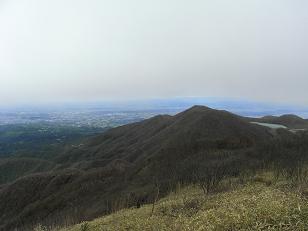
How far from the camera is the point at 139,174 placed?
57375mm

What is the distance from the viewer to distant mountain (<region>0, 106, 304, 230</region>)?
38062mm

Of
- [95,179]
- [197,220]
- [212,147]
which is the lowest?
[95,179]

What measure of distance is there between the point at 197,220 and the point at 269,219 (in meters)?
2.30

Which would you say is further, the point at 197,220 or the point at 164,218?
the point at 164,218

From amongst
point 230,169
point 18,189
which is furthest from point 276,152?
point 18,189

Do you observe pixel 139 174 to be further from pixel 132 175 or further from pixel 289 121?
pixel 289 121

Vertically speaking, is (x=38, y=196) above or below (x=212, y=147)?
below

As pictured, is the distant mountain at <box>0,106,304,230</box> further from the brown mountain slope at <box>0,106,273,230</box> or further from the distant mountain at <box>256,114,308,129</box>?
the distant mountain at <box>256,114,308,129</box>

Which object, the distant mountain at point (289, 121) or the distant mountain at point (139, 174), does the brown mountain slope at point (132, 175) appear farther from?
the distant mountain at point (289, 121)

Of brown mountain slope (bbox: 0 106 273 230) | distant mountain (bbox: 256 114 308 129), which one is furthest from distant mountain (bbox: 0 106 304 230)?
distant mountain (bbox: 256 114 308 129)

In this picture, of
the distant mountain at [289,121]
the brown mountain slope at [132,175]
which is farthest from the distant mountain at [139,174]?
the distant mountain at [289,121]

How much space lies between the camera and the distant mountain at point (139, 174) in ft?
125

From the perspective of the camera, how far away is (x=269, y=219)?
9891 millimetres

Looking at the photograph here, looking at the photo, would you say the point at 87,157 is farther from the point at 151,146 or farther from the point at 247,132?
the point at 247,132
